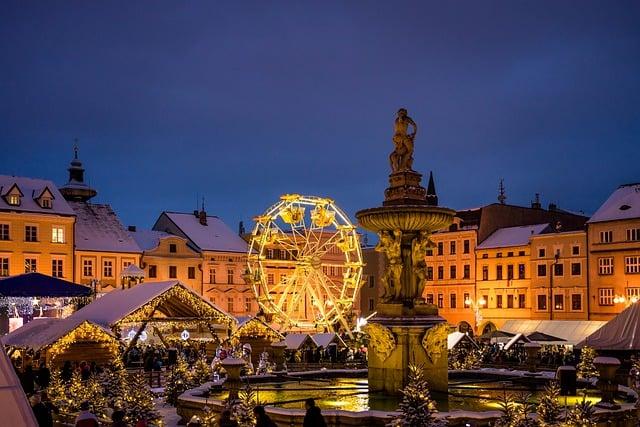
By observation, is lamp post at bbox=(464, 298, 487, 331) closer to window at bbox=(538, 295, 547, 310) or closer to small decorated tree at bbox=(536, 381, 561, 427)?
window at bbox=(538, 295, 547, 310)

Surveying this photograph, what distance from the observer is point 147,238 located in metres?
65.7

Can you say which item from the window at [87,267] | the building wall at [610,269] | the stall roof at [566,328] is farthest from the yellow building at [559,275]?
the window at [87,267]

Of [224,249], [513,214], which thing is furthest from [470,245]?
[224,249]

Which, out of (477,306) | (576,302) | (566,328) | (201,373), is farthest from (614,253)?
(201,373)

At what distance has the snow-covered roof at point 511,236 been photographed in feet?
207

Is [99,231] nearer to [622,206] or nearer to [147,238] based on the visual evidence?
[147,238]

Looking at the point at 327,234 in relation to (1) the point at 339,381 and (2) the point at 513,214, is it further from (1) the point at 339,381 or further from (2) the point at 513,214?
(1) the point at 339,381

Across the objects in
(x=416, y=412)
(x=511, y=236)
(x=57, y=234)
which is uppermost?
(x=511, y=236)

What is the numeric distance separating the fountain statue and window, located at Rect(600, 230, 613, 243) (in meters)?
40.5

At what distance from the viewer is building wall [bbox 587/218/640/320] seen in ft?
180

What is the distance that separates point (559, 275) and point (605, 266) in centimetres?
405

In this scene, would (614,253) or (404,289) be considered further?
(614,253)

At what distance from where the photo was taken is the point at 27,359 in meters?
30.0

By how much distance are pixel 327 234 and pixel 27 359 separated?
162 ft
